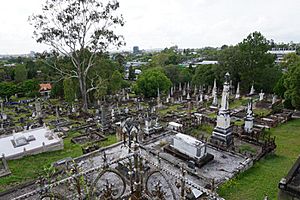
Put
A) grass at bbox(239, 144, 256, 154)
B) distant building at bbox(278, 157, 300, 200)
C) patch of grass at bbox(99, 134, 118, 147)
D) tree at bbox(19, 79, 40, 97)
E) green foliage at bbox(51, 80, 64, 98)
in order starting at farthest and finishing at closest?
tree at bbox(19, 79, 40, 97) → green foliage at bbox(51, 80, 64, 98) → patch of grass at bbox(99, 134, 118, 147) → grass at bbox(239, 144, 256, 154) → distant building at bbox(278, 157, 300, 200)

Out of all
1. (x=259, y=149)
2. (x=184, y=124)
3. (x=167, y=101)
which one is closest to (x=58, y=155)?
(x=184, y=124)

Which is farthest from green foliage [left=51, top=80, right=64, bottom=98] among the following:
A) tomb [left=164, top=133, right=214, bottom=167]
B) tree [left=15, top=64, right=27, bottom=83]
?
tomb [left=164, top=133, right=214, bottom=167]

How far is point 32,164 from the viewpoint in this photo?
39.4 feet

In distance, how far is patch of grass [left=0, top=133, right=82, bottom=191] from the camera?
10.4 meters

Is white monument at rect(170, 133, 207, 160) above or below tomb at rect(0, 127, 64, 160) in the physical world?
above

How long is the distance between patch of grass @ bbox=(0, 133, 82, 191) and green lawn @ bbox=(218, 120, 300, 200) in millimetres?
8501

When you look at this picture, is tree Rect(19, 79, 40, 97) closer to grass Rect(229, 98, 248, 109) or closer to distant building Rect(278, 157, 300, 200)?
grass Rect(229, 98, 248, 109)

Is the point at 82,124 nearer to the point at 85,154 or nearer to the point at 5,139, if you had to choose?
the point at 5,139

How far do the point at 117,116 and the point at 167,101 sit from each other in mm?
8658

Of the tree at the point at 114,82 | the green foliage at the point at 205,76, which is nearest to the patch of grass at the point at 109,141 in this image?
the tree at the point at 114,82

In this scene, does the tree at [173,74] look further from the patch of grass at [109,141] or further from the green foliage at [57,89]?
the patch of grass at [109,141]

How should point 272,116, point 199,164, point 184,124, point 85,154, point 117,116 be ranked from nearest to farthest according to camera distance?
1. point 199,164
2. point 85,154
3. point 184,124
4. point 272,116
5. point 117,116

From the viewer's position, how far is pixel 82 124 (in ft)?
61.6

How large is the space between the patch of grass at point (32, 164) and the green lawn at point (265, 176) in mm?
8501
